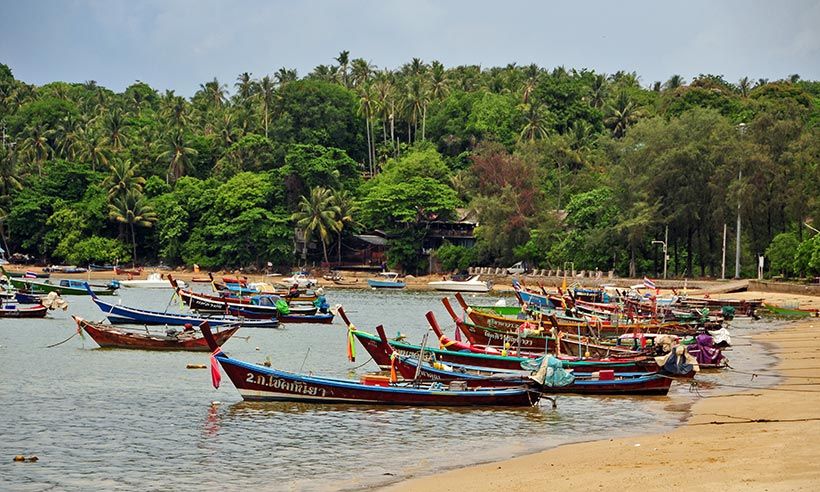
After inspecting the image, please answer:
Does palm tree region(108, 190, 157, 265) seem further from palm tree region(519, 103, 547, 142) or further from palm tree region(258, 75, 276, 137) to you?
palm tree region(519, 103, 547, 142)

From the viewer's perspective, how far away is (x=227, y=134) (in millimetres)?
117188

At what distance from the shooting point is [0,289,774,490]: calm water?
20.5 metres

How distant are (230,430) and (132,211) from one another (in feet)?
280

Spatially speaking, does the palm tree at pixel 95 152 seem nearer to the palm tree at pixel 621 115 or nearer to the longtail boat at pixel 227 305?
the palm tree at pixel 621 115

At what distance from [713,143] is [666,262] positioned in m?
9.84

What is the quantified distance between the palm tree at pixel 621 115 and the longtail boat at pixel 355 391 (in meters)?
89.7

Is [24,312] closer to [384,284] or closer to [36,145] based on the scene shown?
[384,284]

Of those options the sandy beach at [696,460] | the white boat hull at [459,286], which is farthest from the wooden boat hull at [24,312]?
the white boat hull at [459,286]

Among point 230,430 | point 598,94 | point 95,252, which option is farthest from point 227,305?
point 598,94

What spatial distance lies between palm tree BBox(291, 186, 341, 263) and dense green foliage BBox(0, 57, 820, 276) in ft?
0.75

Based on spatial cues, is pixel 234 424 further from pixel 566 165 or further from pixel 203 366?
pixel 566 165

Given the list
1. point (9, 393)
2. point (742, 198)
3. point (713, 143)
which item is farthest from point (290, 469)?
point (713, 143)

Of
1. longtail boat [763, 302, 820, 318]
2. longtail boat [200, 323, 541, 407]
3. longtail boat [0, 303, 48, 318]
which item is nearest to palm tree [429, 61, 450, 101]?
longtail boat [763, 302, 820, 318]

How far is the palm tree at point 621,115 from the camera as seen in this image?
114 m
